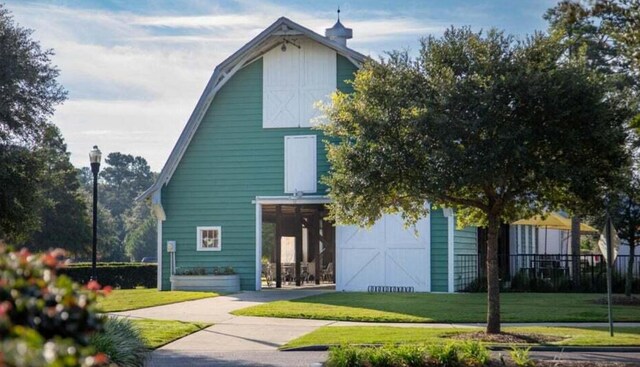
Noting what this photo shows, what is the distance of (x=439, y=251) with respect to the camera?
29.1m

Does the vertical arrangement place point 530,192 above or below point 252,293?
above

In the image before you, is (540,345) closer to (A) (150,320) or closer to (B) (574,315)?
(B) (574,315)

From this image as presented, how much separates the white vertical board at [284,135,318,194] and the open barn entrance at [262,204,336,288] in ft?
9.63

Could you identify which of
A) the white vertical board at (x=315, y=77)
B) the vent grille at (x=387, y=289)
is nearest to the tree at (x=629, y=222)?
the vent grille at (x=387, y=289)

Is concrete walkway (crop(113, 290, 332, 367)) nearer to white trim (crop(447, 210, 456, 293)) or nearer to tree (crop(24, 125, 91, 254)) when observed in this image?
white trim (crop(447, 210, 456, 293))

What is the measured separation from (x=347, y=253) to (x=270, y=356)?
48.8 feet

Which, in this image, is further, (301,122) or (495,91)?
(301,122)

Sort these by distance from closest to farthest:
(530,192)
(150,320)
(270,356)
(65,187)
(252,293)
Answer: (270,356), (530,192), (150,320), (252,293), (65,187)

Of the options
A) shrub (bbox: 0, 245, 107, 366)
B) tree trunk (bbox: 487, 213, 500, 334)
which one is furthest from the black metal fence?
shrub (bbox: 0, 245, 107, 366)

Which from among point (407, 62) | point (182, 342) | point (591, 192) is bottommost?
point (182, 342)

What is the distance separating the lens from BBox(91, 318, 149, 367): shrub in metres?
11.6

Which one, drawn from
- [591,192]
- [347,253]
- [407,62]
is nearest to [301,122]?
[347,253]

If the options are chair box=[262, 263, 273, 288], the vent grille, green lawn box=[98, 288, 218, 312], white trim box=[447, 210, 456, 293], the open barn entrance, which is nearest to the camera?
green lawn box=[98, 288, 218, 312]

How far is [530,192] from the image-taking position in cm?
1647
